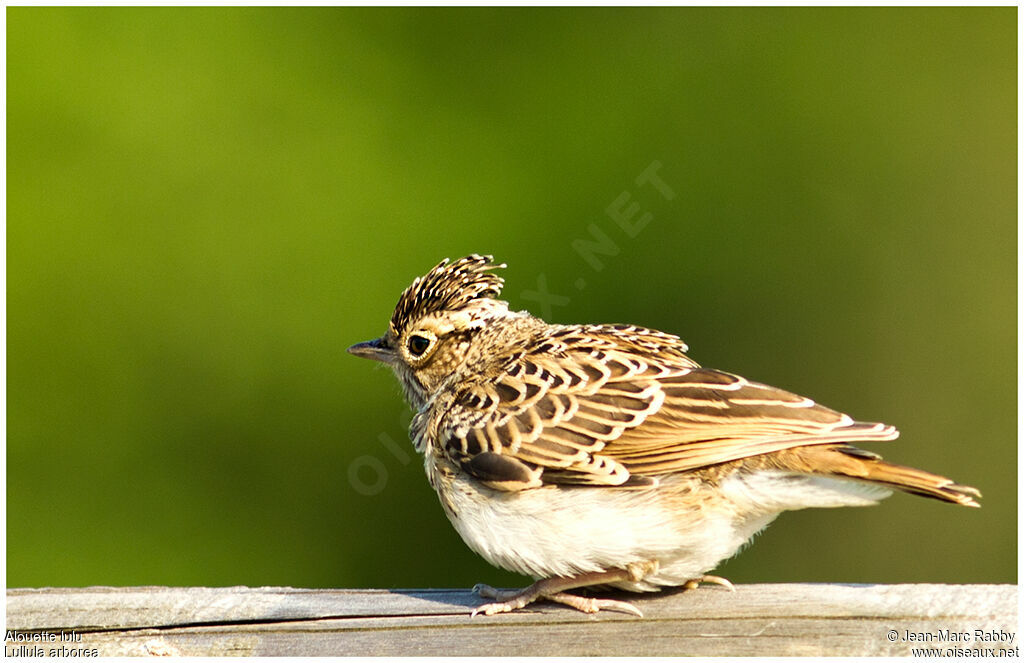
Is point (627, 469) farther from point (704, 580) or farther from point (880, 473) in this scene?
point (880, 473)

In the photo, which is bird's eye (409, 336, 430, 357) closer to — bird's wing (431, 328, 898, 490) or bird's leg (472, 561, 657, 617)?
bird's wing (431, 328, 898, 490)

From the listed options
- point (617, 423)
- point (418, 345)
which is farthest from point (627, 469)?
point (418, 345)

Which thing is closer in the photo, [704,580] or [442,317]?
[704,580]

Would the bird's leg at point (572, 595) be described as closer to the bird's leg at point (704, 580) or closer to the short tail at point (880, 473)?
the bird's leg at point (704, 580)

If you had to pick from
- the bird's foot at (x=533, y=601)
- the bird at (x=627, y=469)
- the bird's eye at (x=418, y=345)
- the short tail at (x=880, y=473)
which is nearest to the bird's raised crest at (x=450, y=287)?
the bird's eye at (x=418, y=345)

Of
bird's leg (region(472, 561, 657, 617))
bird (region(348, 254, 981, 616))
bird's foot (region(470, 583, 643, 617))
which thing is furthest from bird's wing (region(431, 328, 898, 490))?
bird's foot (region(470, 583, 643, 617))

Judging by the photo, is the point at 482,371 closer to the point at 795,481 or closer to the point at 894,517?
the point at 795,481
